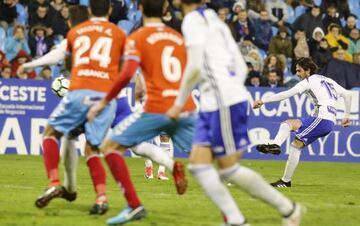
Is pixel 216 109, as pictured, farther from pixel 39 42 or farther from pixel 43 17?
pixel 43 17

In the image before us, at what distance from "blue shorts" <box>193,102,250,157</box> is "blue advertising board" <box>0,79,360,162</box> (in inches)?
503

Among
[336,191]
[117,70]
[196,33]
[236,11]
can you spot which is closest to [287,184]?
[336,191]

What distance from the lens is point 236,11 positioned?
25.2m

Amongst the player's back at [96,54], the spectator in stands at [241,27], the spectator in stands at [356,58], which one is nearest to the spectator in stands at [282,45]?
the spectator in stands at [241,27]

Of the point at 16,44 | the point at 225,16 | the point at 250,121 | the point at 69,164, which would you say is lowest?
the point at 250,121

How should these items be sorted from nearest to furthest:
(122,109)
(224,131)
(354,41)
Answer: (224,131), (122,109), (354,41)

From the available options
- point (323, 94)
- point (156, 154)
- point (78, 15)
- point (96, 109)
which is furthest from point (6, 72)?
point (96, 109)

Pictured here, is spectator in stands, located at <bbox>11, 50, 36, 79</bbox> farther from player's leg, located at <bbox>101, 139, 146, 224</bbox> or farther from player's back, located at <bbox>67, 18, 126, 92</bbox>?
player's leg, located at <bbox>101, 139, 146, 224</bbox>

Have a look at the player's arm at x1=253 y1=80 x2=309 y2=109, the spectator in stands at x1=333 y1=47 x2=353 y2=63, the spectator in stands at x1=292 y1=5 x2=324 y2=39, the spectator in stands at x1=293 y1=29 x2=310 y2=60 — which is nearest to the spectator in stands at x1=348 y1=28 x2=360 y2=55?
the spectator in stands at x1=333 y1=47 x2=353 y2=63

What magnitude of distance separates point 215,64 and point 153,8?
4.22 feet

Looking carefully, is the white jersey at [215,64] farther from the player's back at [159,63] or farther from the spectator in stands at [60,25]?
the spectator in stands at [60,25]

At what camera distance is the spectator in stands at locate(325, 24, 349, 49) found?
2545 cm

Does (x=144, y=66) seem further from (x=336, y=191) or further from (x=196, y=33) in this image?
(x=336, y=191)

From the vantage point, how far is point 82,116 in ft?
34.2
